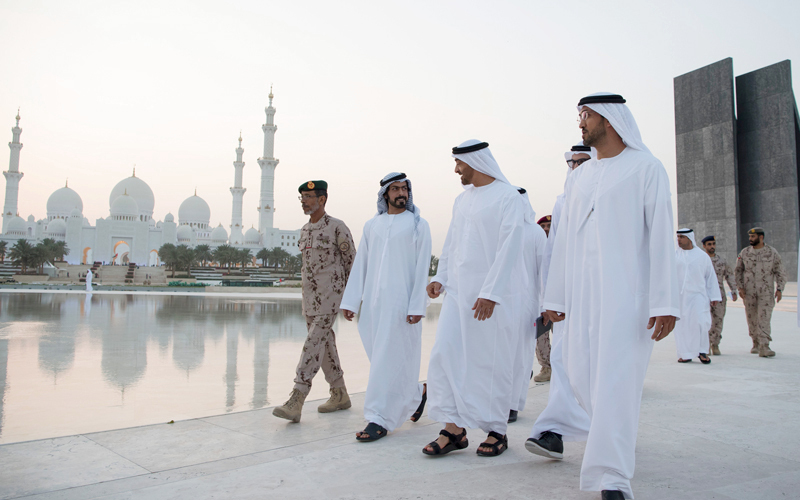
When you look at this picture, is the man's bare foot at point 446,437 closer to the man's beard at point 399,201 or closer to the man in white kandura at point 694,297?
the man's beard at point 399,201

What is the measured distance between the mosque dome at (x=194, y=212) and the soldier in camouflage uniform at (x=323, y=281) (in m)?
71.1

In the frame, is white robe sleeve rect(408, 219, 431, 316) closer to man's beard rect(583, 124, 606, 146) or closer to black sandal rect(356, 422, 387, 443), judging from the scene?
black sandal rect(356, 422, 387, 443)

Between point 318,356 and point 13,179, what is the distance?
2826 inches

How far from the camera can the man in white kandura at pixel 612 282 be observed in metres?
2.02

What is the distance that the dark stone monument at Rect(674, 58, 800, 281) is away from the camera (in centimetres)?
2170

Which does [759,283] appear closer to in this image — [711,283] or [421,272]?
[711,283]

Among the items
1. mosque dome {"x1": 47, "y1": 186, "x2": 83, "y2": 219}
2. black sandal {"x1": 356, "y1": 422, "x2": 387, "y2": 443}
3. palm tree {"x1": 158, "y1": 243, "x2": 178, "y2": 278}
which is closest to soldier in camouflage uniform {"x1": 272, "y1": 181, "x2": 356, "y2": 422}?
black sandal {"x1": 356, "y1": 422, "x2": 387, "y2": 443}

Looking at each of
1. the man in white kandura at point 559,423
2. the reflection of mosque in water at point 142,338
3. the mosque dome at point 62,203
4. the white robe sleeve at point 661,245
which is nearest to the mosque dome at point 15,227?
the mosque dome at point 62,203

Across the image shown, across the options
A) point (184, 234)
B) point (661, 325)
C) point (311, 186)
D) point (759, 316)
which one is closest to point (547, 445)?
point (661, 325)

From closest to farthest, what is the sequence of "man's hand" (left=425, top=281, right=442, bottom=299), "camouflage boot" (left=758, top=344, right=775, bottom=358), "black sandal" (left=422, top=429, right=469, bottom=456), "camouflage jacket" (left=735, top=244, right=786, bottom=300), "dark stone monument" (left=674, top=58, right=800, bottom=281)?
"black sandal" (left=422, top=429, right=469, bottom=456), "man's hand" (left=425, top=281, right=442, bottom=299), "camouflage boot" (left=758, top=344, right=775, bottom=358), "camouflage jacket" (left=735, top=244, right=786, bottom=300), "dark stone monument" (left=674, top=58, right=800, bottom=281)

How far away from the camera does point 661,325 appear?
203 cm

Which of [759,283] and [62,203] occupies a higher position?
[62,203]

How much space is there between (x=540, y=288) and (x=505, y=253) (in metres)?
0.95

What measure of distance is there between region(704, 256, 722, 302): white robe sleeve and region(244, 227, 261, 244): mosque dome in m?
68.5
